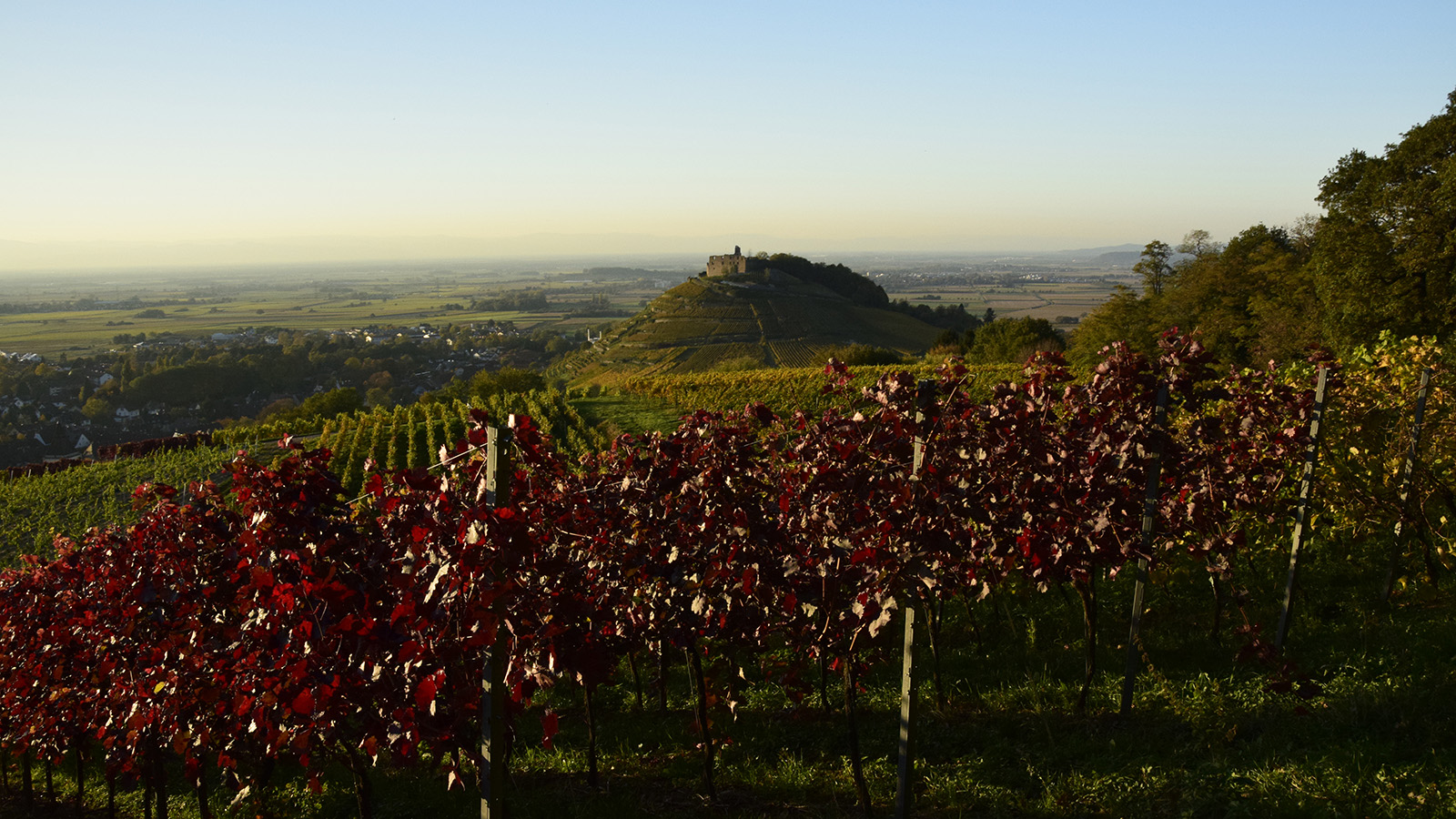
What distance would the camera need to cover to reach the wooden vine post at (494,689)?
3.02m

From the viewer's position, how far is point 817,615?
469 centimetres

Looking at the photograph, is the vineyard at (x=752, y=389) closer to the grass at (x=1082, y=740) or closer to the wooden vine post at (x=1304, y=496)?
the grass at (x=1082, y=740)

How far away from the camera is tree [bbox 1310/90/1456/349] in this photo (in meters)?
24.6

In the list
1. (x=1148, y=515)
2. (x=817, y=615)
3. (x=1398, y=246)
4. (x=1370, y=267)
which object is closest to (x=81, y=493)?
(x=817, y=615)

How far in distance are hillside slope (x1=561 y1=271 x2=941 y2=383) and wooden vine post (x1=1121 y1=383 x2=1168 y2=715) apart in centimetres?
7335

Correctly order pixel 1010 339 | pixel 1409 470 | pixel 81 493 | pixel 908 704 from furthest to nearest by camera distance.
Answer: pixel 1010 339
pixel 81 493
pixel 1409 470
pixel 908 704

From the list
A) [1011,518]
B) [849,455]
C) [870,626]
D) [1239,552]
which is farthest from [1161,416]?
[1239,552]

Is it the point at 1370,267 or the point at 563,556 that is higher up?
the point at 1370,267

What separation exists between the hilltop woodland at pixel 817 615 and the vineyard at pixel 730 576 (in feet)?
0.09

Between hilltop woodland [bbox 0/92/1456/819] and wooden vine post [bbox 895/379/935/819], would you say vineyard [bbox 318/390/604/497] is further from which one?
wooden vine post [bbox 895/379/935/819]

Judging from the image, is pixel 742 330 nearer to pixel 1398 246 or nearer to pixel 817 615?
pixel 1398 246

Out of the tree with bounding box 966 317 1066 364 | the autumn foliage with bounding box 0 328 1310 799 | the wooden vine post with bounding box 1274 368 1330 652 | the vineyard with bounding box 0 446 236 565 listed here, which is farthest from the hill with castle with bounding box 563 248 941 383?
the autumn foliage with bounding box 0 328 1310 799

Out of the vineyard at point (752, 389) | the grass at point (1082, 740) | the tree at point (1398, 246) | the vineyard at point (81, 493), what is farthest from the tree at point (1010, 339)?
the grass at point (1082, 740)

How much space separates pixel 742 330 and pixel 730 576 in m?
93.6
